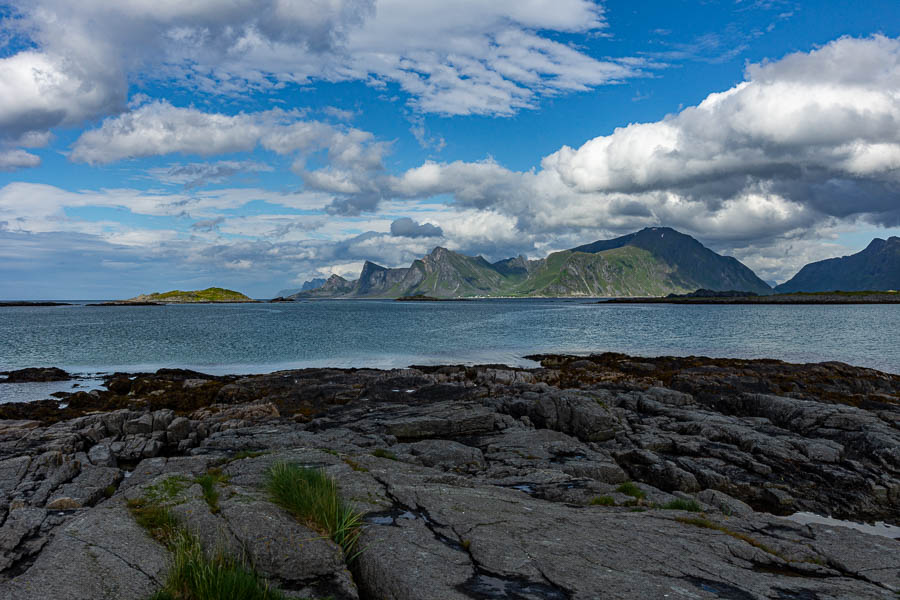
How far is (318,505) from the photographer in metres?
9.27

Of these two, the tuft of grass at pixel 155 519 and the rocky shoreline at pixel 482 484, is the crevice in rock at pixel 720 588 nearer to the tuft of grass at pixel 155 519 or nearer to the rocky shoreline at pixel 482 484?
the rocky shoreline at pixel 482 484

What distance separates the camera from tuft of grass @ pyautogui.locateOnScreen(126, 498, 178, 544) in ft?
28.6

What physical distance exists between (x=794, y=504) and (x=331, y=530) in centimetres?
1793

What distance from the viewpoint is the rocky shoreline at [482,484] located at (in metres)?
7.95

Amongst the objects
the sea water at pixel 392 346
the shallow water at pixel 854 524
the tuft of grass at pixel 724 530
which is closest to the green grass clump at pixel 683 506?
the tuft of grass at pixel 724 530

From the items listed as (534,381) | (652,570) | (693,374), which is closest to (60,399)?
(534,381)

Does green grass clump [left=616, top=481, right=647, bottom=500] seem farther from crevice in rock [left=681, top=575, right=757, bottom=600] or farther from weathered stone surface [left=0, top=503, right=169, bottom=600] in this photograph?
weathered stone surface [left=0, top=503, right=169, bottom=600]

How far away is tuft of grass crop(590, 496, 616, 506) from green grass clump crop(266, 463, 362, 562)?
24.7 feet

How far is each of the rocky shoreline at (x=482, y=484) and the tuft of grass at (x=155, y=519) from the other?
0.19 m

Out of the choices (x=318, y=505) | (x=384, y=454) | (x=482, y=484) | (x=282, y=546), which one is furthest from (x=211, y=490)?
(x=384, y=454)

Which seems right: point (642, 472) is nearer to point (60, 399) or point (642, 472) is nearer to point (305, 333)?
point (60, 399)

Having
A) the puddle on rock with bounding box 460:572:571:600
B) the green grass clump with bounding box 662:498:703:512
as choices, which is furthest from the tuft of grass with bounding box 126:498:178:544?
the green grass clump with bounding box 662:498:703:512

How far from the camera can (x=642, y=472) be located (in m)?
20.1

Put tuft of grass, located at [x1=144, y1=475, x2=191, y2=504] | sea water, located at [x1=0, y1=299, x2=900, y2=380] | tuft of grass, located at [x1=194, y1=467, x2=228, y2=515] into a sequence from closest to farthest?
tuft of grass, located at [x1=194, y1=467, x2=228, y2=515], tuft of grass, located at [x1=144, y1=475, x2=191, y2=504], sea water, located at [x1=0, y1=299, x2=900, y2=380]
